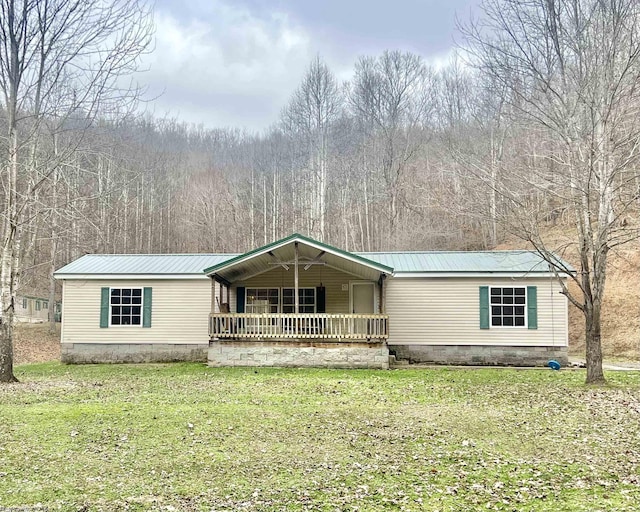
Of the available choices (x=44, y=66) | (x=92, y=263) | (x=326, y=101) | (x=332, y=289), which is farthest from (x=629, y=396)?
(x=326, y=101)

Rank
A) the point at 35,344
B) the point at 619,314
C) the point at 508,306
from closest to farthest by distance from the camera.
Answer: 1. the point at 508,306
2. the point at 619,314
3. the point at 35,344

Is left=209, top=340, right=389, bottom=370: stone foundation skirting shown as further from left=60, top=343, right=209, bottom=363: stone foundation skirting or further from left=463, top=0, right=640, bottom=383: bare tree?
left=463, top=0, right=640, bottom=383: bare tree

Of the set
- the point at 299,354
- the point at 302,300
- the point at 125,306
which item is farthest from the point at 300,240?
Result: the point at 125,306

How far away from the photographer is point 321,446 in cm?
692

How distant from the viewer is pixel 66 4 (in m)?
11.8

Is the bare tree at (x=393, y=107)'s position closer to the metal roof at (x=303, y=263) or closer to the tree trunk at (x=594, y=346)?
the metal roof at (x=303, y=263)

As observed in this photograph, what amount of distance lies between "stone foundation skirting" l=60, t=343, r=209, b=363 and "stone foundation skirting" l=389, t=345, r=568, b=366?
642cm

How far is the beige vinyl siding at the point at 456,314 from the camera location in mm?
15883

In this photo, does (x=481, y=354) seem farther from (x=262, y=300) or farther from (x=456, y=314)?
(x=262, y=300)

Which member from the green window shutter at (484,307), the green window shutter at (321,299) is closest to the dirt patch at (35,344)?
the green window shutter at (321,299)

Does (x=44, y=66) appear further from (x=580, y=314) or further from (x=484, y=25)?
(x=580, y=314)

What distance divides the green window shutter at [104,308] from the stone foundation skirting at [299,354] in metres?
4.29

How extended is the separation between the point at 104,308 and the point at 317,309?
692 cm

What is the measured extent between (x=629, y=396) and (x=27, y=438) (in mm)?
10140
